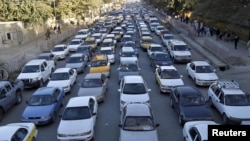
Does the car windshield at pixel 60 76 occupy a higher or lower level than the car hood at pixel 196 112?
higher

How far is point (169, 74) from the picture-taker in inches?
862

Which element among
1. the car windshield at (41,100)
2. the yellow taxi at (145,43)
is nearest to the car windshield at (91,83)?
the car windshield at (41,100)

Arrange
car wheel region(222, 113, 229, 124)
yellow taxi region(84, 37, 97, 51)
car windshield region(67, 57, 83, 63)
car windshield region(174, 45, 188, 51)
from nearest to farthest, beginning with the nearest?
car wheel region(222, 113, 229, 124) → car windshield region(67, 57, 83, 63) → car windshield region(174, 45, 188, 51) → yellow taxi region(84, 37, 97, 51)

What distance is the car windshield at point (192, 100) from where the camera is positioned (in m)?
16.5

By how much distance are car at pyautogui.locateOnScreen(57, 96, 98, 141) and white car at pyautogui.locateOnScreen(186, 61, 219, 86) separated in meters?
8.47

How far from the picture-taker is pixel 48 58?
95.9 ft

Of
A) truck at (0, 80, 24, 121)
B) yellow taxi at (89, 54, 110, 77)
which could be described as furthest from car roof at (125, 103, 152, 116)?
yellow taxi at (89, 54, 110, 77)

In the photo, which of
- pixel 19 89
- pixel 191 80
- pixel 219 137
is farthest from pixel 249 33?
pixel 219 137

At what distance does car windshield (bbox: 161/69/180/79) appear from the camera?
21.7 meters

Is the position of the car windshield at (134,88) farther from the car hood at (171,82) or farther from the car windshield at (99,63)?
the car windshield at (99,63)

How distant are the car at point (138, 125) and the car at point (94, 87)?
16.0 ft

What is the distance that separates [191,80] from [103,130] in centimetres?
1067

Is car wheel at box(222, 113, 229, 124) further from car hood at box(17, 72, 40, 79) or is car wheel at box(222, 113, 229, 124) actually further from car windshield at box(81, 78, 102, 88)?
car hood at box(17, 72, 40, 79)

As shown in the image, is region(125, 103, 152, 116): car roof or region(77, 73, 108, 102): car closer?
region(125, 103, 152, 116): car roof
